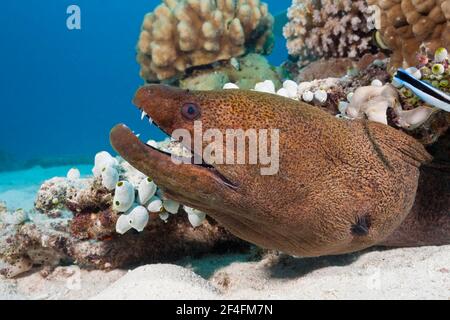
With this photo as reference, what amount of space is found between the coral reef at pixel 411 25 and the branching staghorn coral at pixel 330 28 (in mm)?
1182

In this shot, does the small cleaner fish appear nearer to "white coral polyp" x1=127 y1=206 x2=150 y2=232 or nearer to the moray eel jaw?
the moray eel jaw

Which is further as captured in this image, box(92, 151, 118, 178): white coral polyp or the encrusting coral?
the encrusting coral

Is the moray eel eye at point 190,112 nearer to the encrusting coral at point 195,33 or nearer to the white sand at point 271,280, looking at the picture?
the white sand at point 271,280

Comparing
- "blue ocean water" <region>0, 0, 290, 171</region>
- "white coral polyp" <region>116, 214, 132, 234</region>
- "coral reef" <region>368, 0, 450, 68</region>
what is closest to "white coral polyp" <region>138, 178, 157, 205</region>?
"white coral polyp" <region>116, 214, 132, 234</region>

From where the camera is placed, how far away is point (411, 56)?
392cm

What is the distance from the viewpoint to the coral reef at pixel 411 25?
11.9 ft

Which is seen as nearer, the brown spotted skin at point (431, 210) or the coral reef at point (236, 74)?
the brown spotted skin at point (431, 210)

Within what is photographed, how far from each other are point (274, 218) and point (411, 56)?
104 inches

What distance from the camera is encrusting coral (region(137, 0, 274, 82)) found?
290 inches

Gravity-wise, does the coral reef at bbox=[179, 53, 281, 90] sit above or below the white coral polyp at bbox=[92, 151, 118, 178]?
above

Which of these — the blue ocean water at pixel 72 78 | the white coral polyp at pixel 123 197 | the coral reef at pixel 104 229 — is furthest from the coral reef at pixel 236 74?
the blue ocean water at pixel 72 78

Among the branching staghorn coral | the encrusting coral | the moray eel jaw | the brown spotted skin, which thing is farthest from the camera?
the encrusting coral

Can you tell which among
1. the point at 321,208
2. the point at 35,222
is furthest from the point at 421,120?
the point at 35,222

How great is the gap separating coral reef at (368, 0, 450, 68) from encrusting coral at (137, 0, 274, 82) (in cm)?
371
